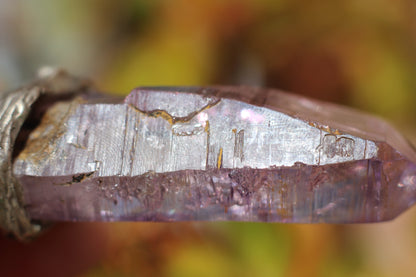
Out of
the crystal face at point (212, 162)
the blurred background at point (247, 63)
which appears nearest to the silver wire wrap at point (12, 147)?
the crystal face at point (212, 162)

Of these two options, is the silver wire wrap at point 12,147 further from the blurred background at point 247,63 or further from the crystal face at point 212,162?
the blurred background at point 247,63

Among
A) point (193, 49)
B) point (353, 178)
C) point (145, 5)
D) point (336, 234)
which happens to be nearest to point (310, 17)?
point (193, 49)

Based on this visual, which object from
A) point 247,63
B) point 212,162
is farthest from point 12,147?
point 247,63

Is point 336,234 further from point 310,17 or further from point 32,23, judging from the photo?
point 32,23

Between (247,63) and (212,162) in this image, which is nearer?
(212,162)

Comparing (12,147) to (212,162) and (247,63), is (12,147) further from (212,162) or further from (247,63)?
(247,63)

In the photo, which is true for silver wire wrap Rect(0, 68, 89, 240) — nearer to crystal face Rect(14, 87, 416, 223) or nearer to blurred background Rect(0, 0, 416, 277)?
crystal face Rect(14, 87, 416, 223)
